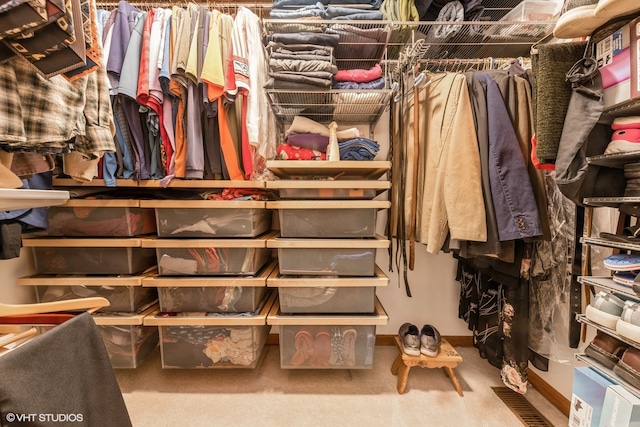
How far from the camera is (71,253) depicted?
47.6 inches

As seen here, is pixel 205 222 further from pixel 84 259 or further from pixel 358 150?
pixel 358 150

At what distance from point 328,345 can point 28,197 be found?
1.17 m

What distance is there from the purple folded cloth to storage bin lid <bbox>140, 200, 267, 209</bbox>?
36 cm

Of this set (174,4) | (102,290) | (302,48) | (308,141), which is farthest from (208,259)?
(174,4)

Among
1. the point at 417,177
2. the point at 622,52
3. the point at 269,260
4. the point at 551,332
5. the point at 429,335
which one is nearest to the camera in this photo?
the point at 622,52

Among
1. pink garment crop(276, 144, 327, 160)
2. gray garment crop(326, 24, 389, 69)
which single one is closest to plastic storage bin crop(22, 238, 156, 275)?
pink garment crop(276, 144, 327, 160)

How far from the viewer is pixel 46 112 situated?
2.11ft

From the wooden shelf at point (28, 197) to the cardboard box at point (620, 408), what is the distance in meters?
1.39

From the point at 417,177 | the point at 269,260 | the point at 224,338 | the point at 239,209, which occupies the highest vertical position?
the point at 417,177

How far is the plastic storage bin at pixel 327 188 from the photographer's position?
1174 mm

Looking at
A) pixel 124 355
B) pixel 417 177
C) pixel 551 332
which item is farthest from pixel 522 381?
pixel 124 355

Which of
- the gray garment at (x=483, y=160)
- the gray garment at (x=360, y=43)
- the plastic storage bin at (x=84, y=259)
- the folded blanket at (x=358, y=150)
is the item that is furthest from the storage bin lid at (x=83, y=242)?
the gray garment at (x=483, y=160)

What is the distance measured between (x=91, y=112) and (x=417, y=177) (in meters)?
1.24

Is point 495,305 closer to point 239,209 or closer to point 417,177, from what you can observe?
point 417,177
